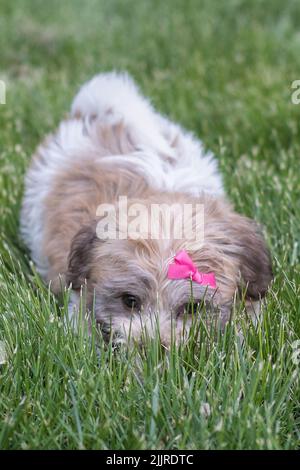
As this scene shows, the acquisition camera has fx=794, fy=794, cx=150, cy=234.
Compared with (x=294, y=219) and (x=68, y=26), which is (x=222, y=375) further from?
(x=68, y=26)

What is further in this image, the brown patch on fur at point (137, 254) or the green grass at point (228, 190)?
the brown patch on fur at point (137, 254)

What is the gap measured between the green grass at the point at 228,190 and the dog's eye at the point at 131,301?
200 mm

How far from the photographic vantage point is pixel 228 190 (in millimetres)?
4508

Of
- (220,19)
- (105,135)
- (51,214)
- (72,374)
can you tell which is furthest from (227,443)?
(220,19)

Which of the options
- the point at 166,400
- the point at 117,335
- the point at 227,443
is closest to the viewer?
the point at 227,443

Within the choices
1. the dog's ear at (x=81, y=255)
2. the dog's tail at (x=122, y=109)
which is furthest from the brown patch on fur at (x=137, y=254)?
the dog's tail at (x=122, y=109)

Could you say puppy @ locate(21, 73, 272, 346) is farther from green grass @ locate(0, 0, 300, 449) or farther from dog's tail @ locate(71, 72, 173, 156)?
green grass @ locate(0, 0, 300, 449)

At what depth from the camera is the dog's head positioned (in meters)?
2.99

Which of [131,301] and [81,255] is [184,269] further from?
[81,255]

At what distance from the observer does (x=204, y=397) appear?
2.73 m

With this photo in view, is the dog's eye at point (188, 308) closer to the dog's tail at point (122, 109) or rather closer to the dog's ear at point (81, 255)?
the dog's ear at point (81, 255)

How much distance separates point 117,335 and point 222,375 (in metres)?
0.46

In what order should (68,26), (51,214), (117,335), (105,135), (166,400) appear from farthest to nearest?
(68,26) → (105,135) → (51,214) → (117,335) → (166,400)

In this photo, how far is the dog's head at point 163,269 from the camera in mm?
2994
